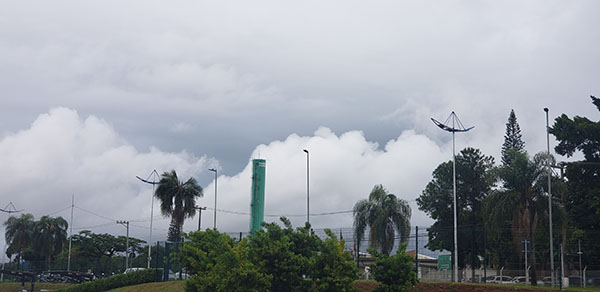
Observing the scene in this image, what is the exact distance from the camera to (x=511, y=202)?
40156 mm

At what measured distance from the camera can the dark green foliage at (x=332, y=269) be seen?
27469mm

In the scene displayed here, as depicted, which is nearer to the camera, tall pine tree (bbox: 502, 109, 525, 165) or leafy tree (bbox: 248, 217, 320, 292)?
leafy tree (bbox: 248, 217, 320, 292)

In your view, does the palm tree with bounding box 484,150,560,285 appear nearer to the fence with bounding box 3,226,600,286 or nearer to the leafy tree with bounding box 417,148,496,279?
the fence with bounding box 3,226,600,286

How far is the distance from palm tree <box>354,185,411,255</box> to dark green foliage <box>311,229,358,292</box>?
798 inches

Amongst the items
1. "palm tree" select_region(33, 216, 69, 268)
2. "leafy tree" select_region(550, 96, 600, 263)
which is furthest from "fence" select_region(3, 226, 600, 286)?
"palm tree" select_region(33, 216, 69, 268)

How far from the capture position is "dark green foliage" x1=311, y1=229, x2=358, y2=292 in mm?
27469

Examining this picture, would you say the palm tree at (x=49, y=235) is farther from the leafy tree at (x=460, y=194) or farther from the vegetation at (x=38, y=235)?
the leafy tree at (x=460, y=194)

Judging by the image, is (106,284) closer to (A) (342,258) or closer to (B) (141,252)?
(A) (342,258)

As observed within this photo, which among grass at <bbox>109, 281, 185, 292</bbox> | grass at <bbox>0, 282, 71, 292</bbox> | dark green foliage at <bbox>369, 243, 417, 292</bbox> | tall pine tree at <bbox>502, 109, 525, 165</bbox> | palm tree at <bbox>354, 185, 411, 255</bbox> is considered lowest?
grass at <bbox>0, 282, 71, 292</bbox>

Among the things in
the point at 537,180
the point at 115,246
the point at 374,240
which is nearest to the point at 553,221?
the point at 537,180

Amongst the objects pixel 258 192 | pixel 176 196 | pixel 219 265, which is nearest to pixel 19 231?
pixel 176 196

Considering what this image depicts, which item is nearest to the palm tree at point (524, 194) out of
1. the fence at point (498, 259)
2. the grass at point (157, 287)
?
the fence at point (498, 259)

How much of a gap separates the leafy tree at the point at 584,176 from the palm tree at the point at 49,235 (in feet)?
206

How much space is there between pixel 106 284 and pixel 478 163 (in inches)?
1555
